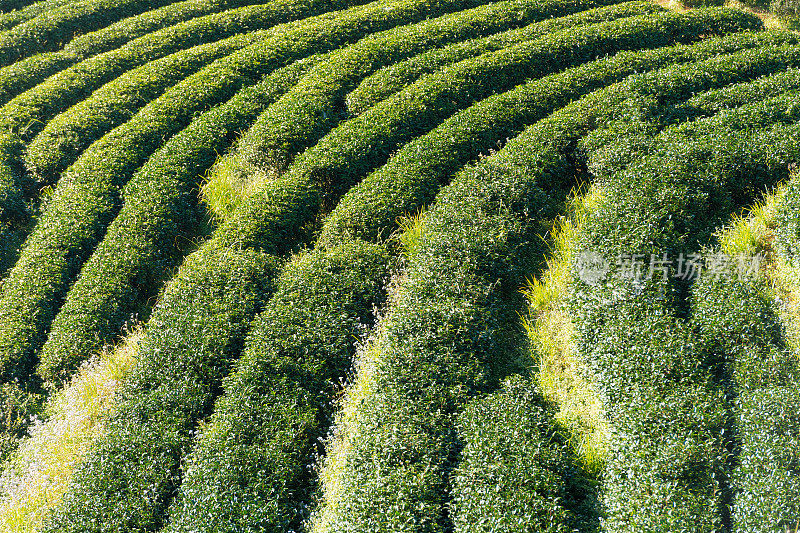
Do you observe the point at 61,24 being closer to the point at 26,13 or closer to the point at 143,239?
the point at 26,13

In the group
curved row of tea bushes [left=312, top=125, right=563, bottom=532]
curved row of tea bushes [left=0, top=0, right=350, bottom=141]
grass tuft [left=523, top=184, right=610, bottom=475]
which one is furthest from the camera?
curved row of tea bushes [left=0, top=0, right=350, bottom=141]

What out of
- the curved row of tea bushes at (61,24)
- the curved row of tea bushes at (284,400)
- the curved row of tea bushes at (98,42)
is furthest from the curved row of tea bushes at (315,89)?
the curved row of tea bushes at (284,400)

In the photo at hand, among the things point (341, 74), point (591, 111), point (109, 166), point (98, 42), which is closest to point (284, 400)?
point (109, 166)

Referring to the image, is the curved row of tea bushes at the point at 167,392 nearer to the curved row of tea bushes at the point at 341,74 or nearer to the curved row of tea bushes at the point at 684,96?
the curved row of tea bushes at the point at 341,74

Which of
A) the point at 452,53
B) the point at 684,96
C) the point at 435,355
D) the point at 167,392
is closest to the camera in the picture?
the point at 435,355

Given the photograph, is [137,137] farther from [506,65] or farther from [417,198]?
[506,65]

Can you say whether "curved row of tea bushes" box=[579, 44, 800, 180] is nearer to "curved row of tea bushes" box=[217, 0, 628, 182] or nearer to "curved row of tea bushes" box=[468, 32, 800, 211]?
"curved row of tea bushes" box=[468, 32, 800, 211]

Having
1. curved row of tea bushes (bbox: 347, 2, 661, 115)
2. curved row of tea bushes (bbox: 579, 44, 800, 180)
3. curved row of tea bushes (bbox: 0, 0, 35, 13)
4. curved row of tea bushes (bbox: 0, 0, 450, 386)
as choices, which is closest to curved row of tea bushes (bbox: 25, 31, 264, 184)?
curved row of tea bushes (bbox: 0, 0, 450, 386)

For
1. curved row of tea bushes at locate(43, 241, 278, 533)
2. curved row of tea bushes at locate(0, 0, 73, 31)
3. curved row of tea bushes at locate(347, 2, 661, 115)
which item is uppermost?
curved row of tea bushes at locate(0, 0, 73, 31)
